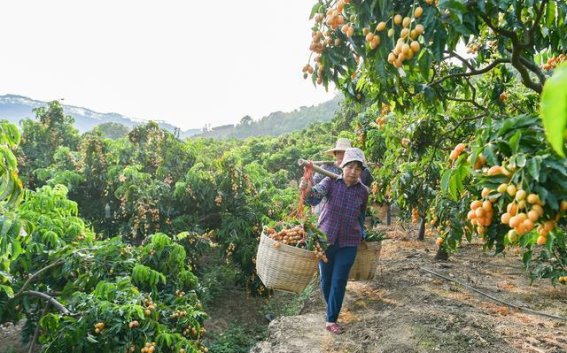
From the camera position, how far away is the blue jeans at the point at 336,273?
4309 millimetres

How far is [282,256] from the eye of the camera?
387cm

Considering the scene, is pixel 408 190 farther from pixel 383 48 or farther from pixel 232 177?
pixel 232 177

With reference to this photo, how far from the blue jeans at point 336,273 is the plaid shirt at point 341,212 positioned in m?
0.09

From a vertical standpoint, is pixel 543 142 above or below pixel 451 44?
below

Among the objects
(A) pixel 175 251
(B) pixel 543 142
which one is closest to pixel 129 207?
(A) pixel 175 251

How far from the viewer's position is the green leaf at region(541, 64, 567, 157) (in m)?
0.33

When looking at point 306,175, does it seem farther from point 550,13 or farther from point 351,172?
point 550,13

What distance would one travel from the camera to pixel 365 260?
5.19 m

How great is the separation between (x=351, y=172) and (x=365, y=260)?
→ 1.40m

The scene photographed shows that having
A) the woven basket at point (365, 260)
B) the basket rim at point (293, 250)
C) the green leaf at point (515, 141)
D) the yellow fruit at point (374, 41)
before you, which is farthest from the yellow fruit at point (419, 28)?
the woven basket at point (365, 260)

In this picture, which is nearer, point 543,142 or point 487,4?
point 543,142

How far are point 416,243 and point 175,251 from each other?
5400 mm

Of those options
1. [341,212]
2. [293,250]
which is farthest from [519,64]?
[293,250]

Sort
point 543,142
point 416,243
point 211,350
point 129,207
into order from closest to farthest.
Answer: point 543,142
point 211,350
point 129,207
point 416,243
